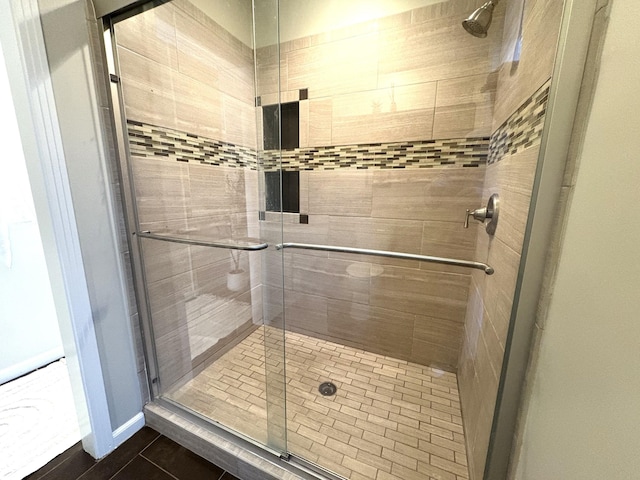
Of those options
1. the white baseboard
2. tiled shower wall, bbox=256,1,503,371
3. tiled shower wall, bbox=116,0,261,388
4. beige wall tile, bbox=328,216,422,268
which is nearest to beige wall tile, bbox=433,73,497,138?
tiled shower wall, bbox=256,1,503,371

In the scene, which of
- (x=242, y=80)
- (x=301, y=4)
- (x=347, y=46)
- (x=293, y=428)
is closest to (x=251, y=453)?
(x=293, y=428)

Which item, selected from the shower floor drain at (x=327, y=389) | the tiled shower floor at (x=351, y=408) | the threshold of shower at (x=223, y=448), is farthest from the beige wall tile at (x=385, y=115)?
the threshold of shower at (x=223, y=448)

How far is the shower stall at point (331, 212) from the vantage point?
1.11 m

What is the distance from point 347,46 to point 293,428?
2.13 metres

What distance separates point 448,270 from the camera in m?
1.55

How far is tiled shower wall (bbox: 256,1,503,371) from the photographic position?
1351 millimetres

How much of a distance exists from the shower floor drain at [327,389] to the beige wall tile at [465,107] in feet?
5.27

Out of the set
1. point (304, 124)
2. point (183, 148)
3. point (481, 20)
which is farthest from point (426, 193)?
point (183, 148)

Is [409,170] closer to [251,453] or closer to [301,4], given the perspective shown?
[301,4]

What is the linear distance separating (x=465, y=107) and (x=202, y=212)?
1606 millimetres

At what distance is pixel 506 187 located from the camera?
956 millimetres

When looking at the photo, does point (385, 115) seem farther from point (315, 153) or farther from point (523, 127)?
point (523, 127)

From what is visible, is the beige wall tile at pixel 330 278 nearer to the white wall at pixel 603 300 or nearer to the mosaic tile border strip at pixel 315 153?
the mosaic tile border strip at pixel 315 153

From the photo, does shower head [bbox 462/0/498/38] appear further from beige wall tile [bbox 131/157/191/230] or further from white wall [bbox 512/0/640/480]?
beige wall tile [bbox 131/157/191/230]
